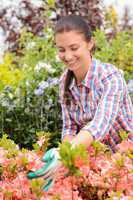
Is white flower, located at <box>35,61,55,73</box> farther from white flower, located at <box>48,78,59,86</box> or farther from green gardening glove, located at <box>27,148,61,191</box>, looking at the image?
green gardening glove, located at <box>27,148,61,191</box>

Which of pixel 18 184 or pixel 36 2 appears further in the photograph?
pixel 36 2

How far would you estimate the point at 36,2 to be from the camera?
6.17 metres

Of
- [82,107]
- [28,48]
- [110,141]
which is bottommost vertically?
[110,141]

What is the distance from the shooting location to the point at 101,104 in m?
2.64

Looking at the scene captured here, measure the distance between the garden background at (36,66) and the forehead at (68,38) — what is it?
1185mm

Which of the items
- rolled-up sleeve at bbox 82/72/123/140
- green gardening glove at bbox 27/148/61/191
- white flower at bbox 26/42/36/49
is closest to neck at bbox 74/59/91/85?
rolled-up sleeve at bbox 82/72/123/140

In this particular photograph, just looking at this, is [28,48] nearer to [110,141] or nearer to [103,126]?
[110,141]

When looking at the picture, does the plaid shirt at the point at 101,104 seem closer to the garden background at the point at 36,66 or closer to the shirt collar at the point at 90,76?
the shirt collar at the point at 90,76

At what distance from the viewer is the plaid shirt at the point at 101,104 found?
261cm

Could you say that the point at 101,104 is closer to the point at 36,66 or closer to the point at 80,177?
the point at 80,177

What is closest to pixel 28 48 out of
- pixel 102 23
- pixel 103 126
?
pixel 102 23

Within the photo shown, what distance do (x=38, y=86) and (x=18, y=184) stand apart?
218cm

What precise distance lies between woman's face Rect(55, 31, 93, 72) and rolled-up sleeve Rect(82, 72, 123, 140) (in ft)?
0.55

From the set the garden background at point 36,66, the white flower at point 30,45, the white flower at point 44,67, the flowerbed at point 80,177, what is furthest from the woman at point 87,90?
the white flower at point 30,45
